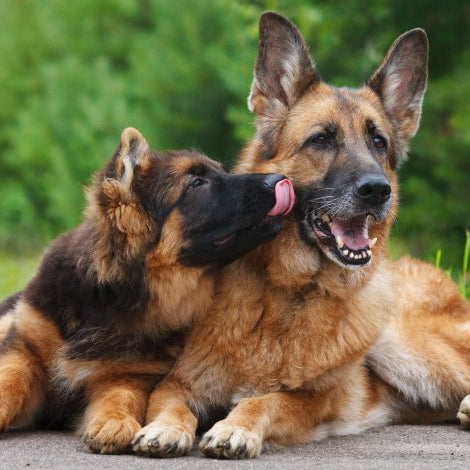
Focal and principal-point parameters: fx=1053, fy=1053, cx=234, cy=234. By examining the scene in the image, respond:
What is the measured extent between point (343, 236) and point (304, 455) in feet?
4.27

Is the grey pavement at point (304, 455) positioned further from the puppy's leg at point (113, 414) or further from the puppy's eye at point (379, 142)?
the puppy's eye at point (379, 142)

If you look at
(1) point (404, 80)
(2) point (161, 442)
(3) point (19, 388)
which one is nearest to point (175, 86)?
(1) point (404, 80)

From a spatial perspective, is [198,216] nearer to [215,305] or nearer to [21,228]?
[215,305]

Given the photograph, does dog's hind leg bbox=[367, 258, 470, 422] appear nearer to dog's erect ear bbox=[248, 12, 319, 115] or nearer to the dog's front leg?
the dog's front leg

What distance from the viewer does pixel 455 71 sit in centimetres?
1238

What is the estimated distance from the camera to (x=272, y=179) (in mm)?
6062

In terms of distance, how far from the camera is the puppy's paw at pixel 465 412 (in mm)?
6332

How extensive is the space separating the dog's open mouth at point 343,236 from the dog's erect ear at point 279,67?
0.90 metres

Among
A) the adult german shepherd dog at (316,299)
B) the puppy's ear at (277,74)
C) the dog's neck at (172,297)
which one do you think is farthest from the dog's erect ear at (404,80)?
the dog's neck at (172,297)

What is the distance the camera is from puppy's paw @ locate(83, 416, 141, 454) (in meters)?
5.36

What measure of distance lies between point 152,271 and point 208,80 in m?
10.8

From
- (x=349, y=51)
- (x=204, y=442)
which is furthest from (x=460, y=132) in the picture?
(x=204, y=442)

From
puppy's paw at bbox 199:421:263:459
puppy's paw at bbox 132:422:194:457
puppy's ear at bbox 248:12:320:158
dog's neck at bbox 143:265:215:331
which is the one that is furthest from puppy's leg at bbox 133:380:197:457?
puppy's ear at bbox 248:12:320:158

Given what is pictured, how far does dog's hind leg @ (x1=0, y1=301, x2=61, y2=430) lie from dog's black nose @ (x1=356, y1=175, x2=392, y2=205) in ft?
6.37
